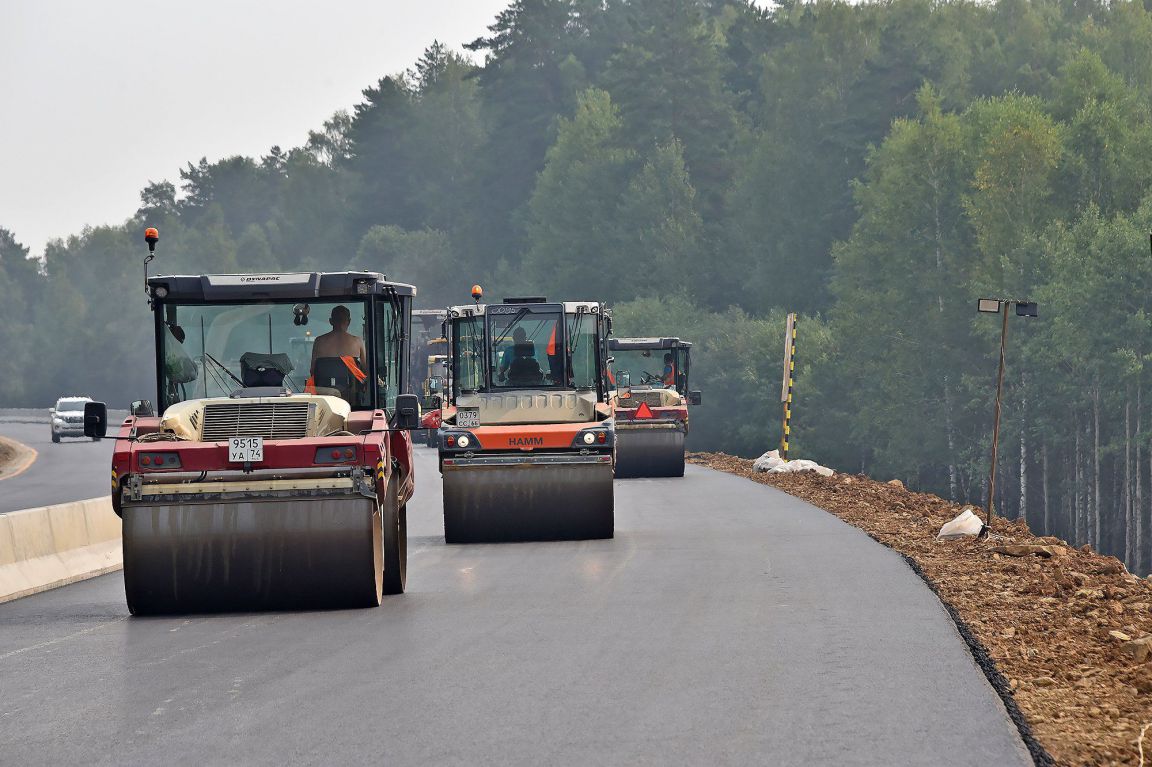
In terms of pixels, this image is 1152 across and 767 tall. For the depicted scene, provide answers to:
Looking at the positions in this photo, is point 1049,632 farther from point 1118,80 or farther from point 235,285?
point 1118,80

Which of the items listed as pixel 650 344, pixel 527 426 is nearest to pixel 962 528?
pixel 527 426

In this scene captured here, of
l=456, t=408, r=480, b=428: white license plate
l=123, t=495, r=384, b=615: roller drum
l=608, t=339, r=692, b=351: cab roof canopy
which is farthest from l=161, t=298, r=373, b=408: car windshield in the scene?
l=608, t=339, r=692, b=351: cab roof canopy

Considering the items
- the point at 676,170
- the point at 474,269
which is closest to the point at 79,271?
the point at 474,269

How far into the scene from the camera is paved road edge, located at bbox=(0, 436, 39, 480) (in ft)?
→ 166

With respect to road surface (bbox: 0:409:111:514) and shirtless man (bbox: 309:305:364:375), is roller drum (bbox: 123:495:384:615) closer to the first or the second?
shirtless man (bbox: 309:305:364:375)

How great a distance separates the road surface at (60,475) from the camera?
123ft

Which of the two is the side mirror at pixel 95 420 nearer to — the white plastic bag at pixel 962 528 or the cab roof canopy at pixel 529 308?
the cab roof canopy at pixel 529 308

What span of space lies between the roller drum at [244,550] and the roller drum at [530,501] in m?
6.97

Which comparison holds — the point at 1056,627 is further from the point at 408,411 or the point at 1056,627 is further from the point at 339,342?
the point at 339,342

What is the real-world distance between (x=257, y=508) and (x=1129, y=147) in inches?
2251

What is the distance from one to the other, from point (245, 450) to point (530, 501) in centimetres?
735

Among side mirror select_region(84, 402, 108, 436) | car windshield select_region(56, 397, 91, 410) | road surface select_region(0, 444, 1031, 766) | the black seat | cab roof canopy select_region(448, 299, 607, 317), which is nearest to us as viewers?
road surface select_region(0, 444, 1031, 766)

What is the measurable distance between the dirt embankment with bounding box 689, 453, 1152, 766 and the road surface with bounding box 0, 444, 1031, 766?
317mm

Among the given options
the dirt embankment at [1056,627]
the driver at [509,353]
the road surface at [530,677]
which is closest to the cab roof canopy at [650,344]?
the dirt embankment at [1056,627]
